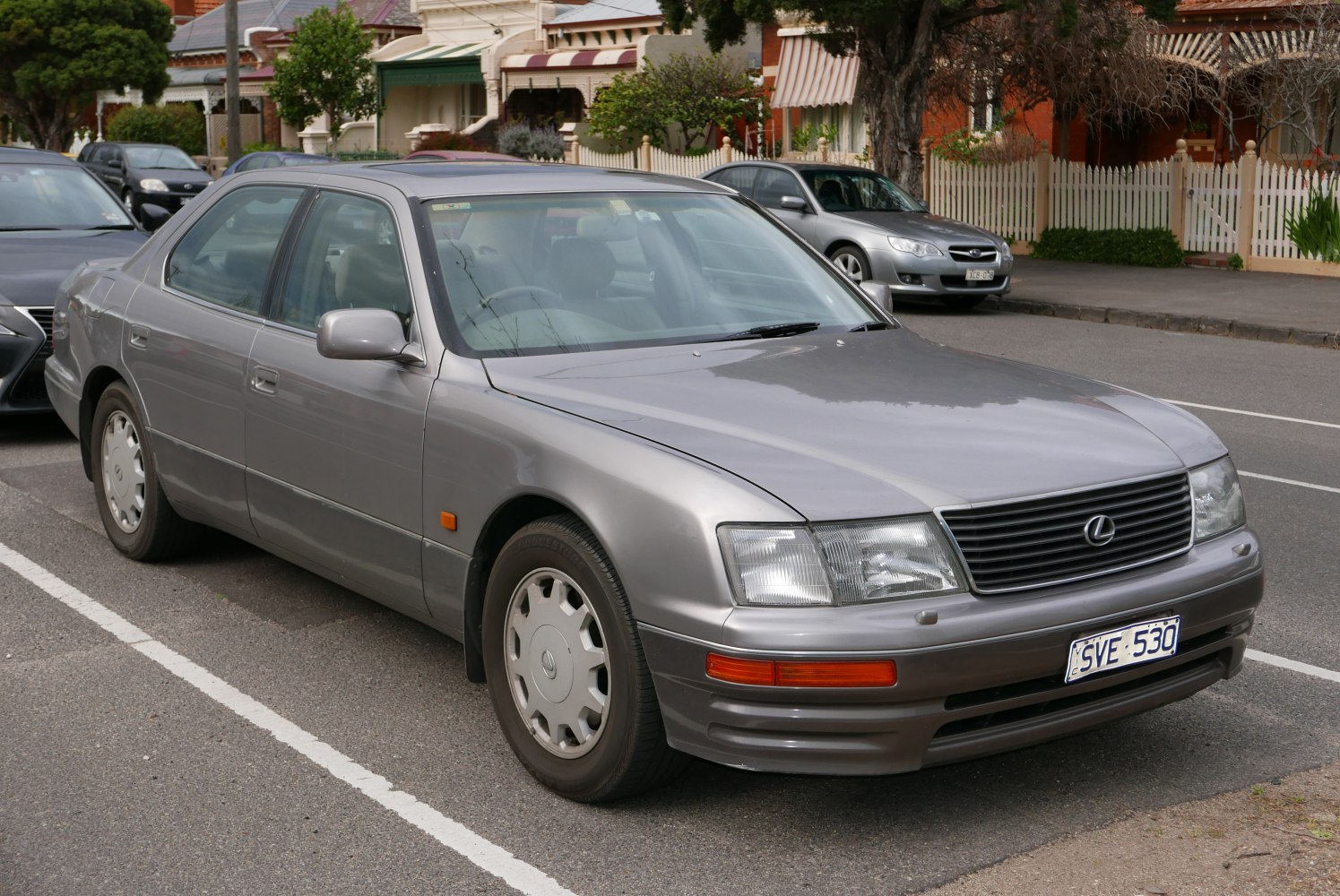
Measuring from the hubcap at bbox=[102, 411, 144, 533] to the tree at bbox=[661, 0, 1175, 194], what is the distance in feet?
43.4

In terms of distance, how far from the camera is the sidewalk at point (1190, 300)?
49.3 feet

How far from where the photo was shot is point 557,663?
402cm

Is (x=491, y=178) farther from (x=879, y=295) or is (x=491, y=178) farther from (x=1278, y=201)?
(x=1278, y=201)

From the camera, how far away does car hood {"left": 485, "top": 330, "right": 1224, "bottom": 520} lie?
12.1ft

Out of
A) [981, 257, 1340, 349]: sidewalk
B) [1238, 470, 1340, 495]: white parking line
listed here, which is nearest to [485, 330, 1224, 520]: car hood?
[1238, 470, 1340, 495]: white parking line

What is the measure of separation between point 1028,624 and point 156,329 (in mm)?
3773

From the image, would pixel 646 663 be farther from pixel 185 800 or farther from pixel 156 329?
pixel 156 329

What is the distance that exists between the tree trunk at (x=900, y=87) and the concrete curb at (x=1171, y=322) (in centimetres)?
289

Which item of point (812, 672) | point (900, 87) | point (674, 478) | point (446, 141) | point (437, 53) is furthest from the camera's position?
point (437, 53)

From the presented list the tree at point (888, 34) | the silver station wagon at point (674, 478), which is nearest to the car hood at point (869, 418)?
the silver station wagon at point (674, 478)

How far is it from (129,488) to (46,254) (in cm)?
373

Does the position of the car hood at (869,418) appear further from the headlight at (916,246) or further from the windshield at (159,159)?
the windshield at (159,159)

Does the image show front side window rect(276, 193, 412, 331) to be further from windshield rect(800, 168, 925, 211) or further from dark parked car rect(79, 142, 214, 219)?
dark parked car rect(79, 142, 214, 219)

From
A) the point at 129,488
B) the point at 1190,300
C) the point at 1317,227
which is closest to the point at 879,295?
the point at 129,488
